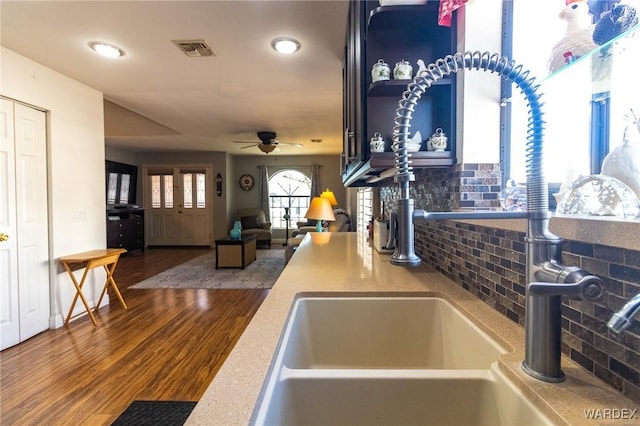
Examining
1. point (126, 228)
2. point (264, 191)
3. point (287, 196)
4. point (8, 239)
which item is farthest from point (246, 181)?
point (8, 239)

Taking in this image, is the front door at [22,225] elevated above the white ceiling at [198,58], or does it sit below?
below

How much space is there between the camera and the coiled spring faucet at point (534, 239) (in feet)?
1.47

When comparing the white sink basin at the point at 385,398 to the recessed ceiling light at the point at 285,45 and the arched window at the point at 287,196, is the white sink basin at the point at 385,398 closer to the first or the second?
the recessed ceiling light at the point at 285,45

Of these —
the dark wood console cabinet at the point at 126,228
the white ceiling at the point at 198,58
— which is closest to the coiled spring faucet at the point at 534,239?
the white ceiling at the point at 198,58

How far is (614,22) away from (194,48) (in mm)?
2498

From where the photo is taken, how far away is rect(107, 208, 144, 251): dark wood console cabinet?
20.5 ft

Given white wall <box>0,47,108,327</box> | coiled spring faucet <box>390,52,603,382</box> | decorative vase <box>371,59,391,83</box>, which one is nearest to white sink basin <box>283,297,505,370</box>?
coiled spring faucet <box>390,52,603,382</box>

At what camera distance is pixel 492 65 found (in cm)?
57

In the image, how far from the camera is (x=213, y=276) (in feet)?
15.7

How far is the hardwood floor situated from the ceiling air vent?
2348 mm

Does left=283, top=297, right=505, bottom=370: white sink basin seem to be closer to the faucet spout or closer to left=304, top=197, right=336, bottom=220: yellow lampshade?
the faucet spout

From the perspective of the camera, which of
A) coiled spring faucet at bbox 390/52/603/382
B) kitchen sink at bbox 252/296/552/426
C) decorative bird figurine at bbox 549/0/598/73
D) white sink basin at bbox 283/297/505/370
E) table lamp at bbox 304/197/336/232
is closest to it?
coiled spring faucet at bbox 390/52/603/382

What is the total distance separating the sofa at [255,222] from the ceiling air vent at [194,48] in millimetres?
5500

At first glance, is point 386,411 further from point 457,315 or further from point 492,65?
point 492,65
